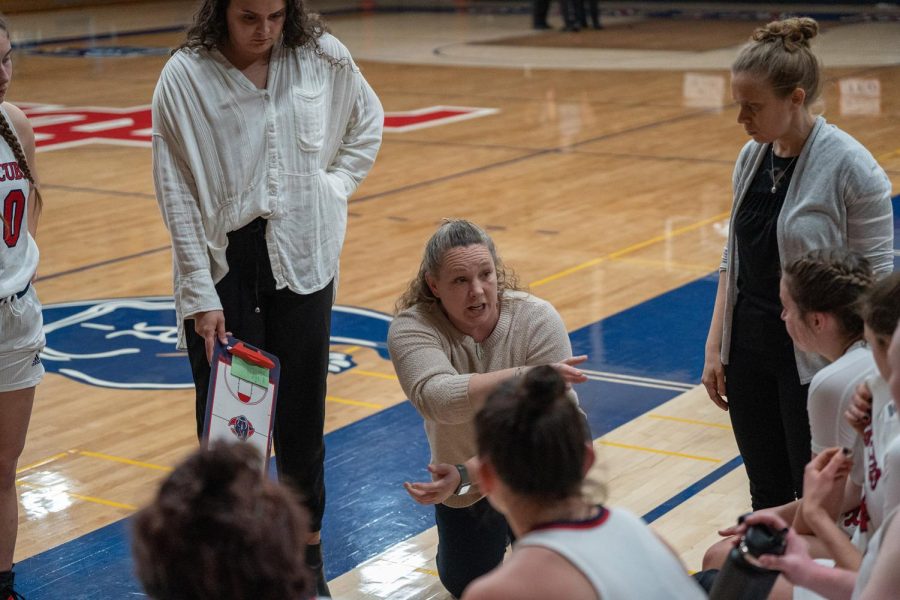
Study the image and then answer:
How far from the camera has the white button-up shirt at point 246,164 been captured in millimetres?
3029

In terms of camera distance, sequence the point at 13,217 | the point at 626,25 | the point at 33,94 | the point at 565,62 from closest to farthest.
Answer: the point at 13,217
the point at 33,94
the point at 565,62
the point at 626,25

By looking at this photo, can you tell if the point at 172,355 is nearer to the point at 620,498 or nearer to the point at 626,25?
the point at 620,498

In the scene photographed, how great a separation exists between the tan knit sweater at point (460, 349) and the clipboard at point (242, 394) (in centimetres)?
31

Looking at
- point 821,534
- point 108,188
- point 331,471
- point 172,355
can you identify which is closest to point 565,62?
point 108,188

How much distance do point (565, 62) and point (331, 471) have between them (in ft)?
41.2

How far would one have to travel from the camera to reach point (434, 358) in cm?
311

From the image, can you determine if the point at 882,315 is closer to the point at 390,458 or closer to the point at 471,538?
the point at 471,538

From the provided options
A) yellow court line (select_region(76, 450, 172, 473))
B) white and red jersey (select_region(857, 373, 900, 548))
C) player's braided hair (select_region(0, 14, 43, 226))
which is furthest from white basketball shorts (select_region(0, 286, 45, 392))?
white and red jersey (select_region(857, 373, 900, 548))

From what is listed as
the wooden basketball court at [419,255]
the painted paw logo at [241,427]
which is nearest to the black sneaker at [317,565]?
the wooden basketball court at [419,255]

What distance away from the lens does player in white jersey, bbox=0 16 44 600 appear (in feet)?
10.0

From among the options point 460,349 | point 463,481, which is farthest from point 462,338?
point 463,481

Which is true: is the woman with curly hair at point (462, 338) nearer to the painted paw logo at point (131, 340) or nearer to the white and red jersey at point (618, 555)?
the white and red jersey at point (618, 555)

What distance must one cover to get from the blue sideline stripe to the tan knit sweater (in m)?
0.86

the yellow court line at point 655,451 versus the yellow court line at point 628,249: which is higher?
the yellow court line at point 655,451
